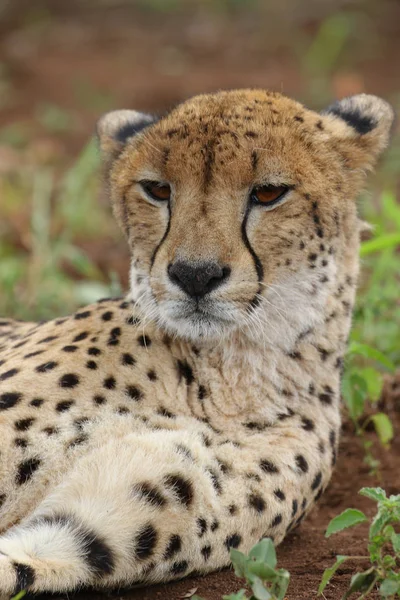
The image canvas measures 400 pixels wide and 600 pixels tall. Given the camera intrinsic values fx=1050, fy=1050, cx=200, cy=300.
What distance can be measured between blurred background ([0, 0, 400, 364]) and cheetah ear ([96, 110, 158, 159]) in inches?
33.9

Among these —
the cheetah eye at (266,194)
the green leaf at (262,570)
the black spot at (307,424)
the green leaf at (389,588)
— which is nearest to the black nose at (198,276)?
the cheetah eye at (266,194)

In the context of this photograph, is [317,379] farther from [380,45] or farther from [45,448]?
[380,45]

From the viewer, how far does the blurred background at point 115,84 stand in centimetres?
533

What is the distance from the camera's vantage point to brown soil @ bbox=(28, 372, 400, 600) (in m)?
2.73

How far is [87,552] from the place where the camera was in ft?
8.59

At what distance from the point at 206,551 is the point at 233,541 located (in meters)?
0.08

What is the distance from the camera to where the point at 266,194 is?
2.93 meters

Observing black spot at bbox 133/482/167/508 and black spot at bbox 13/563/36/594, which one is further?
black spot at bbox 133/482/167/508

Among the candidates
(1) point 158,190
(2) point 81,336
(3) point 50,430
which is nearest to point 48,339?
(2) point 81,336

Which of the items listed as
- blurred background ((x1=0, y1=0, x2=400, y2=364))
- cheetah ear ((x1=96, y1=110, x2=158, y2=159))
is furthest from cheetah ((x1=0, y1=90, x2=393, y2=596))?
blurred background ((x1=0, y1=0, x2=400, y2=364))

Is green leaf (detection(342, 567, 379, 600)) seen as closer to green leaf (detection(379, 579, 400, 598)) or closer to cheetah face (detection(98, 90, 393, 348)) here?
green leaf (detection(379, 579, 400, 598))

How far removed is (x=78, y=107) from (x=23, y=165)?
1875 millimetres

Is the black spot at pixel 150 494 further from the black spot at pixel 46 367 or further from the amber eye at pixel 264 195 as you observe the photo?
the amber eye at pixel 264 195

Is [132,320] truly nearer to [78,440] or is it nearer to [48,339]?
[48,339]
